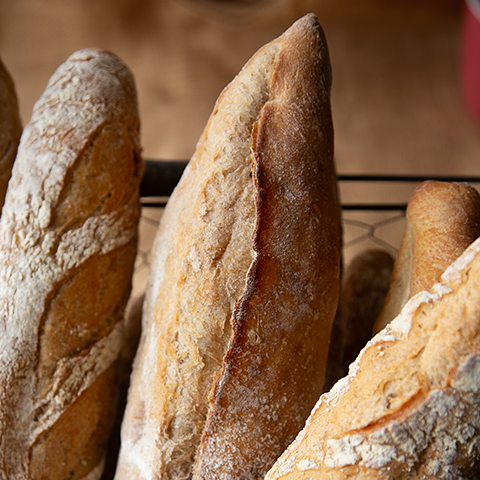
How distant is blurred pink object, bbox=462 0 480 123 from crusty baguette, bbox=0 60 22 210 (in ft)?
4.01

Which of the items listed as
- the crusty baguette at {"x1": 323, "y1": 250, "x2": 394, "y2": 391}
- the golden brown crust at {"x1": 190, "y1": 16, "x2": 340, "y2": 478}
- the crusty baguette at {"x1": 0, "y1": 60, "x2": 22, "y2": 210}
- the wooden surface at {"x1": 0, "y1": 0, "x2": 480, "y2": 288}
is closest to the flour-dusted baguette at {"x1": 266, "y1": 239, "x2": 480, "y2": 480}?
the golden brown crust at {"x1": 190, "y1": 16, "x2": 340, "y2": 478}

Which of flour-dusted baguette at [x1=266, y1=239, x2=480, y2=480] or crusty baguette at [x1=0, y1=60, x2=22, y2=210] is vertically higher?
crusty baguette at [x1=0, y1=60, x2=22, y2=210]

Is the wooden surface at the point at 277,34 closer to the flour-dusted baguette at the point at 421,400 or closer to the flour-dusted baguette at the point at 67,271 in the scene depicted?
the flour-dusted baguette at the point at 67,271

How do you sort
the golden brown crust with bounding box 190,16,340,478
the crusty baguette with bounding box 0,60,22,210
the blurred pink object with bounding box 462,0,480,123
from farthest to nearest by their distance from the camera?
1. the blurred pink object with bounding box 462,0,480,123
2. the crusty baguette with bounding box 0,60,22,210
3. the golden brown crust with bounding box 190,16,340,478

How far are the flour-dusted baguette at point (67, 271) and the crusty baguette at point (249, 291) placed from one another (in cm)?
8

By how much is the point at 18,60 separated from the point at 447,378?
64.9 inches

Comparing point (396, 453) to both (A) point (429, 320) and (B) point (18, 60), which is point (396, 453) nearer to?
(A) point (429, 320)

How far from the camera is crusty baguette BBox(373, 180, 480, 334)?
553mm

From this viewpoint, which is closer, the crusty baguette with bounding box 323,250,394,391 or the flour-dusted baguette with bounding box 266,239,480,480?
the flour-dusted baguette with bounding box 266,239,480,480

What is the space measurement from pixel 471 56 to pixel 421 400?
4.52 ft

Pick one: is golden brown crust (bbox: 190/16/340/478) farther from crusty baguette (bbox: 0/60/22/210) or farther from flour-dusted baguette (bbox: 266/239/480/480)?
crusty baguette (bbox: 0/60/22/210)

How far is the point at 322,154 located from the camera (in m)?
0.60

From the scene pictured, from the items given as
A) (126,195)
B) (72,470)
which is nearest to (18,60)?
(126,195)

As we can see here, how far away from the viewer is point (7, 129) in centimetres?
75
